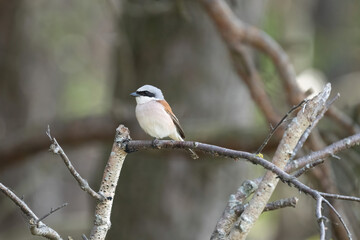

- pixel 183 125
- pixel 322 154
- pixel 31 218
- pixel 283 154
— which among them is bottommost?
pixel 31 218

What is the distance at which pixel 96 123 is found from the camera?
6160 mm

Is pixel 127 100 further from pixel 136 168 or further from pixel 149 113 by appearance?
pixel 149 113

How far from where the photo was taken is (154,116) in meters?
3.46

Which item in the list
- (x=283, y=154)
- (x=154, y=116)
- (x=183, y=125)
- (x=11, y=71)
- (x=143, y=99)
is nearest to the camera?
(x=283, y=154)

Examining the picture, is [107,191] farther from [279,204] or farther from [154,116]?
[154,116]

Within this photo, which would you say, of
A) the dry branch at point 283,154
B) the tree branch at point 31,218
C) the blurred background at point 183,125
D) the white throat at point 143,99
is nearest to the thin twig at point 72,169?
the tree branch at point 31,218

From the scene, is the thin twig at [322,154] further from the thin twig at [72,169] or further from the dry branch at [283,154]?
the thin twig at [72,169]

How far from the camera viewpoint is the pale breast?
347 centimetres

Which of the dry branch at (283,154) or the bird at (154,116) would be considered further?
the bird at (154,116)

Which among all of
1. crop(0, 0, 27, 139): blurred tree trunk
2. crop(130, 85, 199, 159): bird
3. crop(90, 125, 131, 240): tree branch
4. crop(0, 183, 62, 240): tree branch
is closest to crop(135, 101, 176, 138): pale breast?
crop(130, 85, 199, 159): bird

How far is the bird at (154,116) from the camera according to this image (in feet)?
11.4

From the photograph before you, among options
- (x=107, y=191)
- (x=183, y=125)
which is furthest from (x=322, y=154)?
(x=183, y=125)

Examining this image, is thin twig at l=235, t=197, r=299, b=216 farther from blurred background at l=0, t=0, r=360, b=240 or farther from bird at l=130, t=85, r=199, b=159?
blurred background at l=0, t=0, r=360, b=240

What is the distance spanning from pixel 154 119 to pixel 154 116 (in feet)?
0.07
